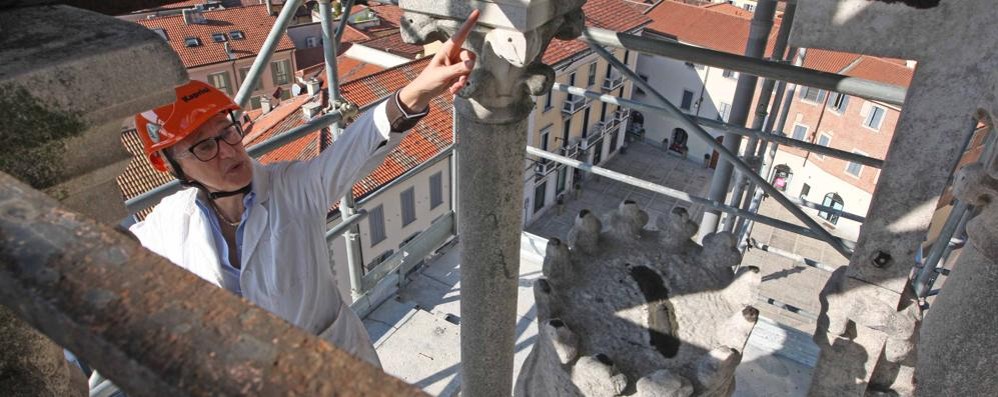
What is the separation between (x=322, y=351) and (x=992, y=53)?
1.85 meters

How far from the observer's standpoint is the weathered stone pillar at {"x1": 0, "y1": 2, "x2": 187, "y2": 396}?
1.31 m

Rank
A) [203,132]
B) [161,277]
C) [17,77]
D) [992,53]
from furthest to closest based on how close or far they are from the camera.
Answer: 1. [203,132]
2. [992,53]
3. [17,77]
4. [161,277]

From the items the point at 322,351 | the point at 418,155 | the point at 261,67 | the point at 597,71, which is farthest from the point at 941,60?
the point at 597,71

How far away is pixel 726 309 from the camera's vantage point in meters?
2.27

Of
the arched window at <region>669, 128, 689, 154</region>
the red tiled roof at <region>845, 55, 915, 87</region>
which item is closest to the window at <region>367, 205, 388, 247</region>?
the red tiled roof at <region>845, 55, 915, 87</region>

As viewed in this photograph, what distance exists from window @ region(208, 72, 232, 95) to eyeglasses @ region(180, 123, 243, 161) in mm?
21394

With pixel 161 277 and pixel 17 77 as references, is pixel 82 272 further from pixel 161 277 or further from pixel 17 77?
pixel 17 77

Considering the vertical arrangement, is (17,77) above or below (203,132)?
above

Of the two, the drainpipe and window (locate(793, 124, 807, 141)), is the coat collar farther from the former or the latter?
window (locate(793, 124, 807, 141))

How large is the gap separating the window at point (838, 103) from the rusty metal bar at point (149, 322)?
18.7 metres

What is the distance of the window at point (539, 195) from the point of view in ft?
65.4

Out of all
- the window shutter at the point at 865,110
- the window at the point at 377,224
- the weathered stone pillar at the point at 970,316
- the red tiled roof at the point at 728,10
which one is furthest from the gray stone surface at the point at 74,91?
the red tiled roof at the point at 728,10

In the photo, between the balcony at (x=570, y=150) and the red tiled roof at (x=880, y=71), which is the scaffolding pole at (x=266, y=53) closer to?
the balcony at (x=570, y=150)

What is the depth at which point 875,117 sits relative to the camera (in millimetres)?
16312
